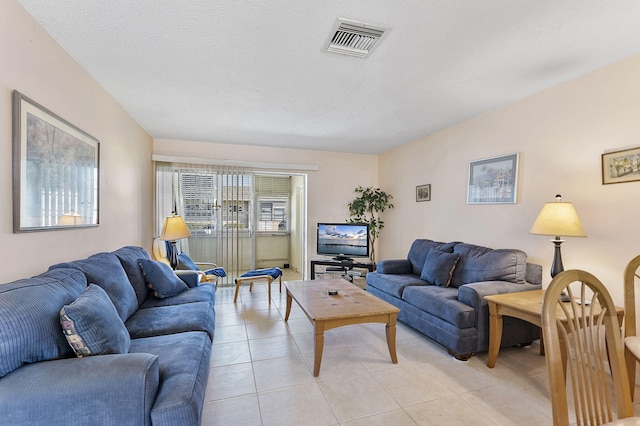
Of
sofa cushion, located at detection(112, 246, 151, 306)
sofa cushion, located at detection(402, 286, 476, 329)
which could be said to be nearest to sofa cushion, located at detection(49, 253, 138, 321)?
sofa cushion, located at detection(112, 246, 151, 306)

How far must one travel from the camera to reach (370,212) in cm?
548

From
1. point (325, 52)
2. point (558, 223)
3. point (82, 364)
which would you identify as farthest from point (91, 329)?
point (558, 223)

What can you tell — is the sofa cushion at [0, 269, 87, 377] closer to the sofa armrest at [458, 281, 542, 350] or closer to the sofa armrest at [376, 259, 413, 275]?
the sofa armrest at [458, 281, 542, 350]

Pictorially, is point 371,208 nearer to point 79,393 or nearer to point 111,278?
point 111,278

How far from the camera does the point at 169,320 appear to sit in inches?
84.7

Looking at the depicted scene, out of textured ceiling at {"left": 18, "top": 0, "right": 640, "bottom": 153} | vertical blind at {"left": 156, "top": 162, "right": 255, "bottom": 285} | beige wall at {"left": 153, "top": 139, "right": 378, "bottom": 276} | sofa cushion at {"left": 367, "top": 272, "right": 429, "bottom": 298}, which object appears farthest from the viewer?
beige wall at {"left": 153, "top": 139, "right": 378, "bottom": 276}

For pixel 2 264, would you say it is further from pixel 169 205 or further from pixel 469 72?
pixel 469 72

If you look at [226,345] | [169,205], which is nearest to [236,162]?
[169,205]

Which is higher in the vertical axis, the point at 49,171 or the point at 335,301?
the point at 49,171

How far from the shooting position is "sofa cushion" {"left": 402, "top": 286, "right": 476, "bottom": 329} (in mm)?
2416

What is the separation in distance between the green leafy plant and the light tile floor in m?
2.50

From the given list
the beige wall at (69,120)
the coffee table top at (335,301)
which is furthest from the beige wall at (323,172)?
the coffee table top at (335,301)

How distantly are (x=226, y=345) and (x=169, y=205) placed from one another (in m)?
2.69

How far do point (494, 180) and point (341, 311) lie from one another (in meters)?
2.32
